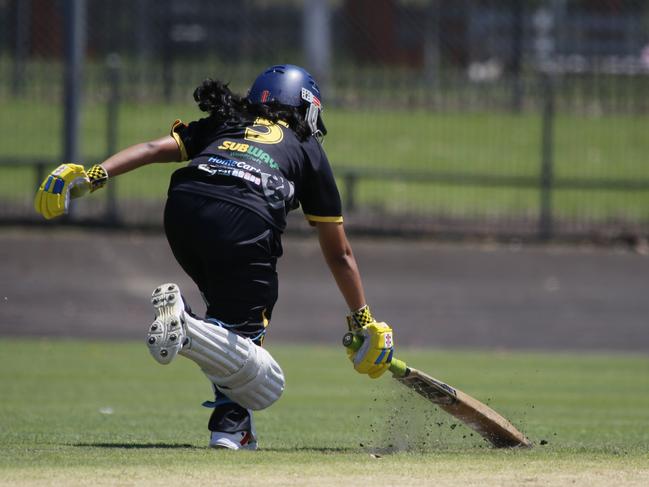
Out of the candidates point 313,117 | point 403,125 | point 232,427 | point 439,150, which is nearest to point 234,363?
point 232,427

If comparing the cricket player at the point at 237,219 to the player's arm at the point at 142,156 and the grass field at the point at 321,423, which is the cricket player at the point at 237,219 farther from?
the grass field at the point at 321,423

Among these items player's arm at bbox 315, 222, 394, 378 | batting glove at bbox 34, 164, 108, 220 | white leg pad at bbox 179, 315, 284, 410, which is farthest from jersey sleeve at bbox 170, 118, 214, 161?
white leg pad at bbox 179, 315, 284, 410

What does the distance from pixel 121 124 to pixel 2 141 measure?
1678mm

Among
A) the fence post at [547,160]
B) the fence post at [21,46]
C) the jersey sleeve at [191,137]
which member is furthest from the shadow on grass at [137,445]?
the fence post at [21,46]

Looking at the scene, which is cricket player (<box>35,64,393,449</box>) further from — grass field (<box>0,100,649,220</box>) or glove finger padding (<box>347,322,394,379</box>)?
grass field (<box>0,100,649,220</box>)

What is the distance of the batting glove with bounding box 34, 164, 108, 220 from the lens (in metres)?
6.41

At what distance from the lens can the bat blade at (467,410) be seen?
23.1ft

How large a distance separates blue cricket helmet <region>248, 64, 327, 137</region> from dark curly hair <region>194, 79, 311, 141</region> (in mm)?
34

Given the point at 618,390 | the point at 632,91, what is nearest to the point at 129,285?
the point at 618,390

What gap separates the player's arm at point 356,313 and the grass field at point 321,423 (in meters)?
0.40

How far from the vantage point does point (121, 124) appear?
61.1 ft

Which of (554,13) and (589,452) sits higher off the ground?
(554,13)

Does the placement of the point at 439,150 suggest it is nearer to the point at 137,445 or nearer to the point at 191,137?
the point at 191,137

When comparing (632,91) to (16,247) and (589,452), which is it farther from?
(589,452)
